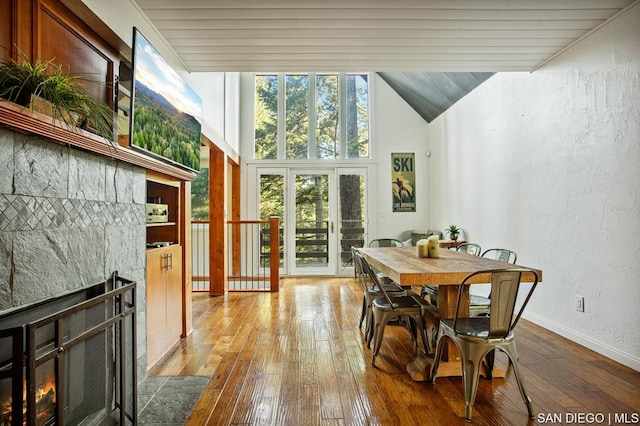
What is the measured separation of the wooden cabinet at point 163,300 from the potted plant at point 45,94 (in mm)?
1327

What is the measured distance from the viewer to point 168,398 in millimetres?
2146

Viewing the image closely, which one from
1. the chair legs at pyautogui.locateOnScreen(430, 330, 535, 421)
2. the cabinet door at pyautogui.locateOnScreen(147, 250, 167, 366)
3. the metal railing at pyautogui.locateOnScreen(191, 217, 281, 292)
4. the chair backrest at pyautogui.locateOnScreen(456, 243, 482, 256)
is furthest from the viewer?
the metal railing at pyautogui.locateOnScreen(191, 217, 281, 292)

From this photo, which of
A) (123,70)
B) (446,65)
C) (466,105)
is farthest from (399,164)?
(123,70)

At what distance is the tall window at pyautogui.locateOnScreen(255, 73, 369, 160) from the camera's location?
686cm

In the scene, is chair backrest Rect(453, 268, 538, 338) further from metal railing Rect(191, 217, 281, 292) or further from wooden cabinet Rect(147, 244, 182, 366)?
metal railing Rect(191, 217, 281, 292)

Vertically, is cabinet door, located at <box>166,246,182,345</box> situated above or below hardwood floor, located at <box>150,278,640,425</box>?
above

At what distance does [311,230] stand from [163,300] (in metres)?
4.14

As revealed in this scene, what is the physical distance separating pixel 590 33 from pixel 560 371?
270 cm

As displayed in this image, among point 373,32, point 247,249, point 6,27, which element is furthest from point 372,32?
point 247,249

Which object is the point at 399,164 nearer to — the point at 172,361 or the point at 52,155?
the point at 172,361

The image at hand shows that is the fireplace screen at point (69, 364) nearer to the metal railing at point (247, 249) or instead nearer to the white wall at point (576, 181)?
the white wall at point (576, 181)

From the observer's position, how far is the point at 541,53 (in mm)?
3303

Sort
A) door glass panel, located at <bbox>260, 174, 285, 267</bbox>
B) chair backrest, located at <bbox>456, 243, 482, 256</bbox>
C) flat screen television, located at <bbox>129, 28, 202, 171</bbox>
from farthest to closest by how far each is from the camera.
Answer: door glass panel, located at <bbox>260, 174, 285, 267</bbox> < chair backrest, located at <bbox>456, 243, 482, 256</bbox> < flat screen television, located at <bbox>129, 28, 202, 171</bbox>

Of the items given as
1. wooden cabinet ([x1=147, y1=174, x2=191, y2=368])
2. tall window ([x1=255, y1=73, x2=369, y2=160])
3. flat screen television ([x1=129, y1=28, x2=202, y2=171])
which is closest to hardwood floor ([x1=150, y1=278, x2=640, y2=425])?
wooden cabinet ([x1=147, y1=174, x2=191, y2=368])
